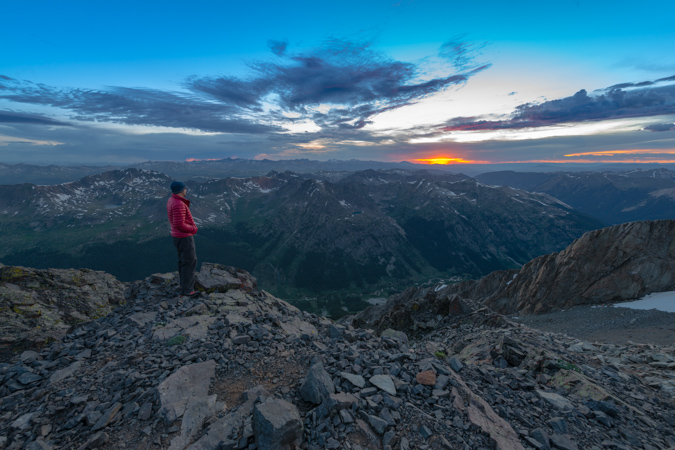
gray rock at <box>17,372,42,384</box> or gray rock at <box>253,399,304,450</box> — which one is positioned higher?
gray rock at <box>253,399,304,450</box>

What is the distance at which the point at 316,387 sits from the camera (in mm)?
7301

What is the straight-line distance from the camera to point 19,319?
1638 cm

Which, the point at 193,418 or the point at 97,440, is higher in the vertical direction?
the point at 97,440

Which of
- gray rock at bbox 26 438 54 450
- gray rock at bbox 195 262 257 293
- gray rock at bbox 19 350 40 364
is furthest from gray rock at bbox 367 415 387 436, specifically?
gray rock at bbox 195 262 257 293

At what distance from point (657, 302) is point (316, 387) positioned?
176ft

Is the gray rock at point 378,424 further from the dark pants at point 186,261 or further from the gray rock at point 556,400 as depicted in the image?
the dark pants at point 186,261

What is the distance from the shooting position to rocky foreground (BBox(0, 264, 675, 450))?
632 centimetres

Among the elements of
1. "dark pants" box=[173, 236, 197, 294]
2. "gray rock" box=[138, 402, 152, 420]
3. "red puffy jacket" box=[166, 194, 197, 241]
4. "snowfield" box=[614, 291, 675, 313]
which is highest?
"red puffy jacket" box=[166, 194, 197, 241]

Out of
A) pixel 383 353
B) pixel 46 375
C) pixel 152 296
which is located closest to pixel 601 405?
pixel 383 353

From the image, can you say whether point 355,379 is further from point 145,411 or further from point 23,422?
point 23,422

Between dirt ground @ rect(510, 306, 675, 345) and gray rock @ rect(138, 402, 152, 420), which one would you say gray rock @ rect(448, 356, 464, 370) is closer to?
gray rock @ rect(138, 402, 152, 420)

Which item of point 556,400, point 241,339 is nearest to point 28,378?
point 241,339

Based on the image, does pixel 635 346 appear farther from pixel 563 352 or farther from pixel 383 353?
pixel 383 353

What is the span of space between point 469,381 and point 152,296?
54.7 feet
